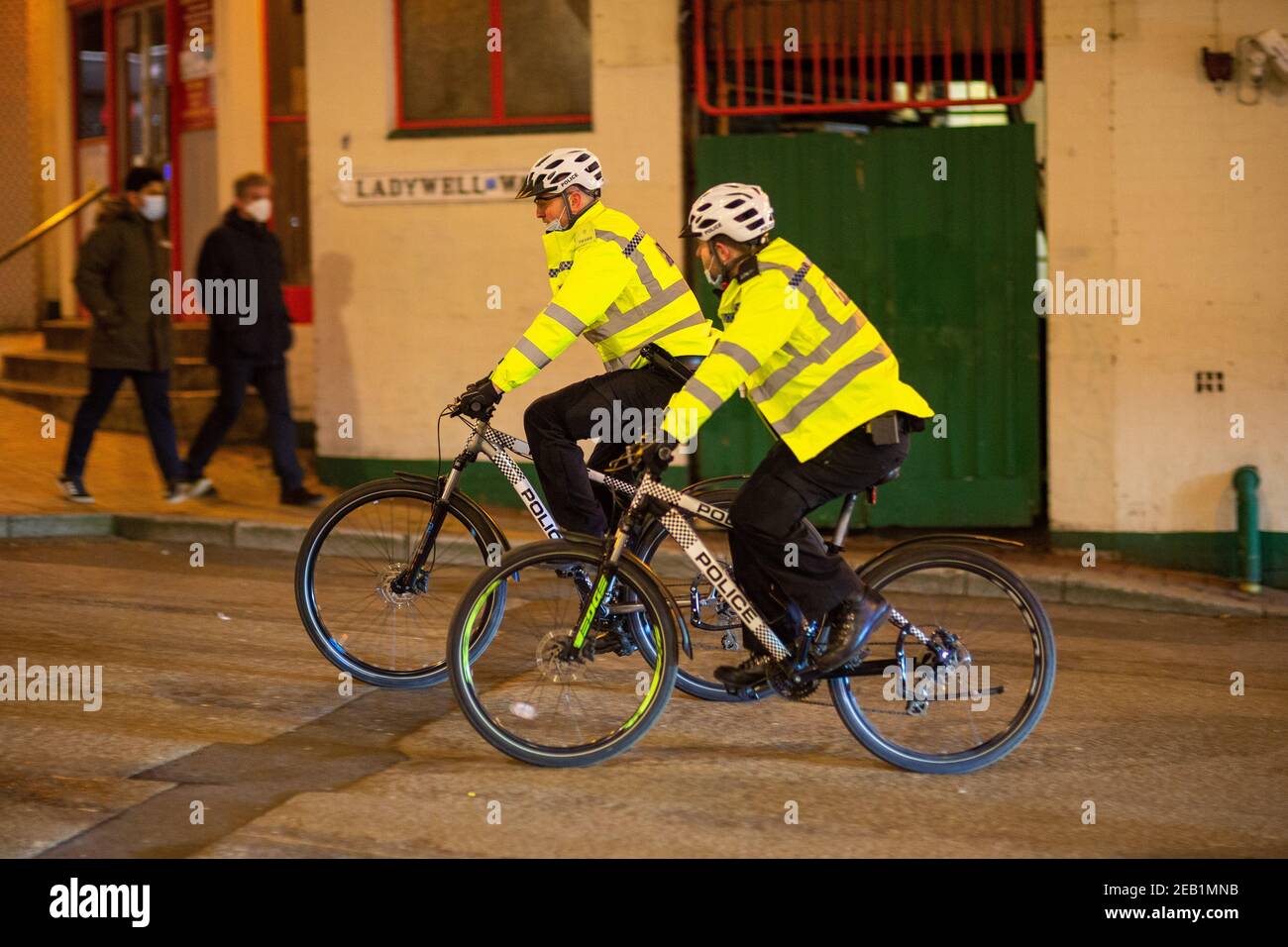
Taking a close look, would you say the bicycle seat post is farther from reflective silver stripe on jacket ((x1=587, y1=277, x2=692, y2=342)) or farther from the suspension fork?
the suspension fork

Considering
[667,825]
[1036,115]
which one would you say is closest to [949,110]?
[1036,115]

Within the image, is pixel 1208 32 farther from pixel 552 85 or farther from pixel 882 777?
pixel 882 777

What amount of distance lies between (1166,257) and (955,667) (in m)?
5.03

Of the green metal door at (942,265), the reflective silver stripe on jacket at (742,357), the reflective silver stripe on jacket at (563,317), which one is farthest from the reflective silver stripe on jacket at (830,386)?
the green metal door at (942,265)

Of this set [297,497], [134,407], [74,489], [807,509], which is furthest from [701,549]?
[134,407]

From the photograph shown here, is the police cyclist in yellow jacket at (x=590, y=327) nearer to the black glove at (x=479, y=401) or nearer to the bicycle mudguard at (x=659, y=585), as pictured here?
the black glove at (x=479, y=401)

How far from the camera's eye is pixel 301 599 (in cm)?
680

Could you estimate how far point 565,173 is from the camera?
6.40 metres

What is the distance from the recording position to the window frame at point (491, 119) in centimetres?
1106

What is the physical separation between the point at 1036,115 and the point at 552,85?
10.6 ft

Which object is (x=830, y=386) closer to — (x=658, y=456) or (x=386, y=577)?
(x=658, y=456)

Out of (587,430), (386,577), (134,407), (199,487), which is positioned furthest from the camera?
(134,407)

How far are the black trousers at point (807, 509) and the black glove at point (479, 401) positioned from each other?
3.81ft
